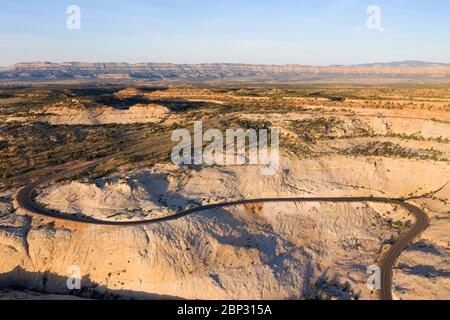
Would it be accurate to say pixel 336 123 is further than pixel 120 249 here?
Yes

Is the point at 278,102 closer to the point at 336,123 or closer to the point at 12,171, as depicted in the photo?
the point at 336,123

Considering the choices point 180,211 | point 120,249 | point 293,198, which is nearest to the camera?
point 120,249

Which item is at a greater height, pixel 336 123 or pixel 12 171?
pixel 336 123

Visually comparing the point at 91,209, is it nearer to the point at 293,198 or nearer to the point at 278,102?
the point at 293,198
